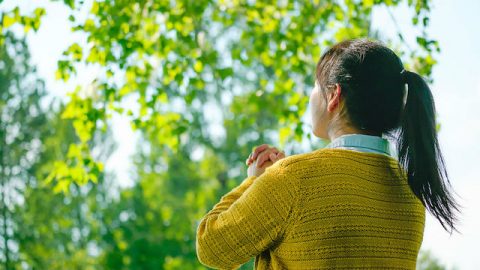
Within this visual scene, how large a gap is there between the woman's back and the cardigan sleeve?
0.03m

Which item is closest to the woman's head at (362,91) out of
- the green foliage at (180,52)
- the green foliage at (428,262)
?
the green foliage at (180,52)

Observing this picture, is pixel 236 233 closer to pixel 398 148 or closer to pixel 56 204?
pixel 398 148

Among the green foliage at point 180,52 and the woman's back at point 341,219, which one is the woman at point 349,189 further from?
the green foliage at point 180,52

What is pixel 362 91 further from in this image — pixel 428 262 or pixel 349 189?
pixel 428 262

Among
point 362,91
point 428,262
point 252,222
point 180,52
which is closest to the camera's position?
point 252,222

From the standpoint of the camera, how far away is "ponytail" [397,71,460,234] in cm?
184

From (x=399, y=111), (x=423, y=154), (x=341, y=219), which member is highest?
(x=399, y=111)

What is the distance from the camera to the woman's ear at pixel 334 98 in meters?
1.82

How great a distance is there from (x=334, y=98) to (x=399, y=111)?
17 centimetres

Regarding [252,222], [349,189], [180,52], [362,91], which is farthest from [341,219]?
[180,52]

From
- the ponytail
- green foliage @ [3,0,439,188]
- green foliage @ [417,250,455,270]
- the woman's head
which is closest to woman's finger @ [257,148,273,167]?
the woman's head

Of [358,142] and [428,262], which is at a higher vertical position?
[428,262]

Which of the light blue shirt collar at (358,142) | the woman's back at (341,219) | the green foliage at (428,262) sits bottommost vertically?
the woman's back at (341,219)

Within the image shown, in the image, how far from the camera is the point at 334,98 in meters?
1.83
